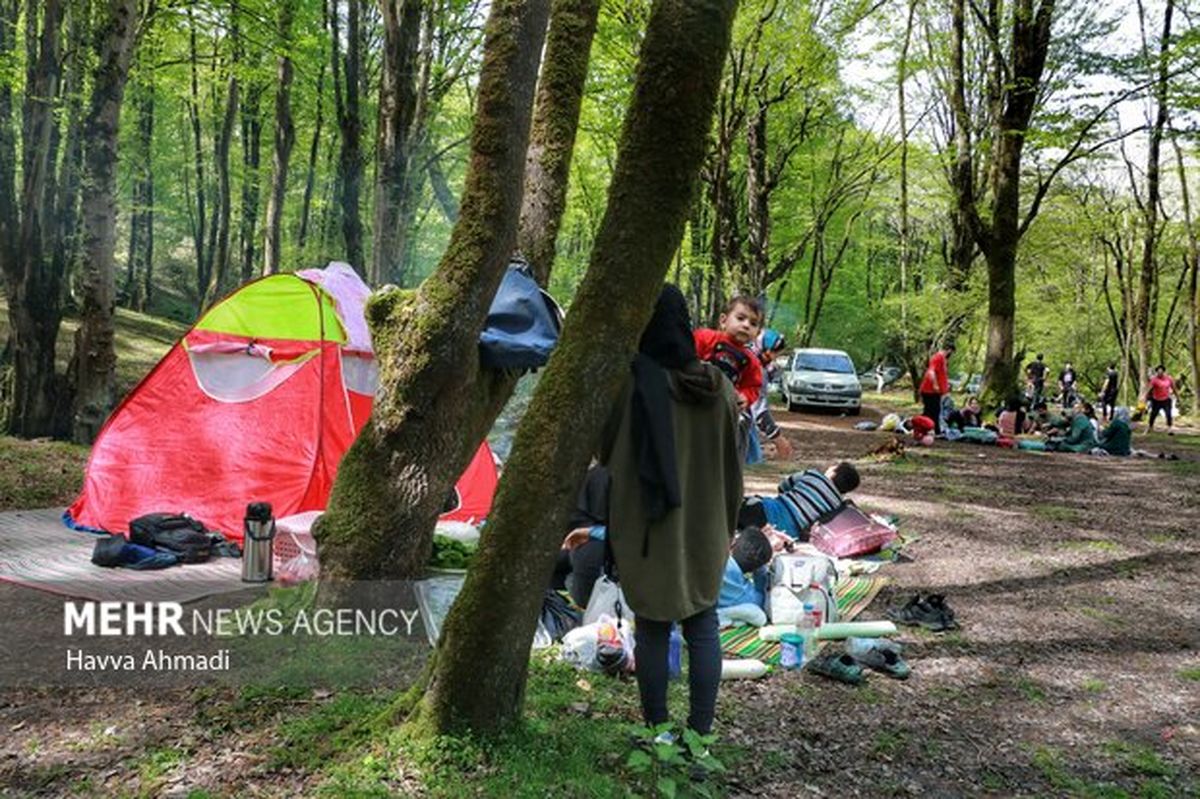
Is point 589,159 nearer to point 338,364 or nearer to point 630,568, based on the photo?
point 338,364

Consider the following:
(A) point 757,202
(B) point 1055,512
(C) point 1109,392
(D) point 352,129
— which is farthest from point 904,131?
(B) point 1055,512

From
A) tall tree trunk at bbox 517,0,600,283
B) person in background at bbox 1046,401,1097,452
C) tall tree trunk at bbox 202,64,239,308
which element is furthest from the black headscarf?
tall tree trunk at bbox 202,64,239,308

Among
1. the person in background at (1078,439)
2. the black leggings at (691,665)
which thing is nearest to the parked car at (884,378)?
the person in background at (1078,439)

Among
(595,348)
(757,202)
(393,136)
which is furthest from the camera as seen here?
(757,202)

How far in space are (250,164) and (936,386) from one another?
70.9 ft

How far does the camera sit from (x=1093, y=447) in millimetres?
14281

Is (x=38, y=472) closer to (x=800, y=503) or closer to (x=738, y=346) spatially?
(x=738, y=346)

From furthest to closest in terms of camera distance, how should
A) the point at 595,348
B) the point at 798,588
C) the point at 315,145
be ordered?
the point at 315,145 → the point at 798,588 → the point at 595,348

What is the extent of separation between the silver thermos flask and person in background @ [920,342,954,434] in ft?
40.1

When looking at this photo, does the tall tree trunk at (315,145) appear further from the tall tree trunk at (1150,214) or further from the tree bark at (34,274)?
the tall tree trunk at (1150,214)

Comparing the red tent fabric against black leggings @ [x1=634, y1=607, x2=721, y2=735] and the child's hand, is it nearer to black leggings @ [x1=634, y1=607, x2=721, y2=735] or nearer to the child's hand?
the child's hand

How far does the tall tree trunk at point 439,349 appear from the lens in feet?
13.7

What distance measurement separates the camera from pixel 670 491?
9.07 ft

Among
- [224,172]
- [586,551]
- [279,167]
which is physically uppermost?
[224,172]
